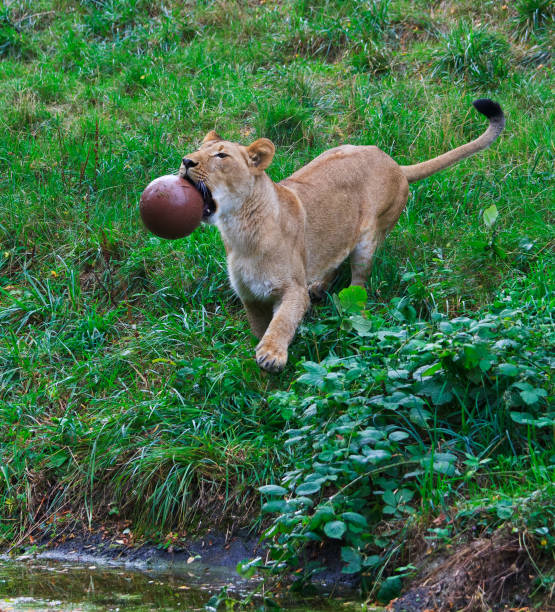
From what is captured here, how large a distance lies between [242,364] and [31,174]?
3394 millimetres

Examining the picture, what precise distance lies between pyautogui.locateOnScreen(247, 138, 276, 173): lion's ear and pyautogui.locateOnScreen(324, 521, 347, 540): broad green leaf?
8.12ft

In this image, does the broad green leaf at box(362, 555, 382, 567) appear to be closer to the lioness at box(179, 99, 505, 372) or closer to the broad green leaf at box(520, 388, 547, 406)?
the broad green leaf at box(520, 388, 547, 406)

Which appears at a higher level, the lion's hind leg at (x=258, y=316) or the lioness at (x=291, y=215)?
the lioness at (x=291, y=215)

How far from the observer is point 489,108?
6312 mm

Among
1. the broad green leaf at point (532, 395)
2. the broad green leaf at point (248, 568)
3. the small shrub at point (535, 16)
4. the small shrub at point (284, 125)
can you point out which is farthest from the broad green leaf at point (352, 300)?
the small shrub at point (535, 16)

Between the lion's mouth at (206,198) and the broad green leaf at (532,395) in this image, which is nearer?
the broad green leaf at (532,395)

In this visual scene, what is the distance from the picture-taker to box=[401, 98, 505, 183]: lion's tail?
6398mm

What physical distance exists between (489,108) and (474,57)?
2692 mm

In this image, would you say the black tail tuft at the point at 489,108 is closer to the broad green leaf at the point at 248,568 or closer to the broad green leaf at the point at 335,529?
the broad green leaf at the point at 335,529

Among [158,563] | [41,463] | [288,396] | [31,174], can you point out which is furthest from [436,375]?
[31,174]

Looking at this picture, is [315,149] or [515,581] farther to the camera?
[315,149]

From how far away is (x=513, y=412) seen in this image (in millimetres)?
4008

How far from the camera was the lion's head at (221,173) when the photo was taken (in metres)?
5.02

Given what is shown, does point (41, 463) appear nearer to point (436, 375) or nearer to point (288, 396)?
point (288, 396)
